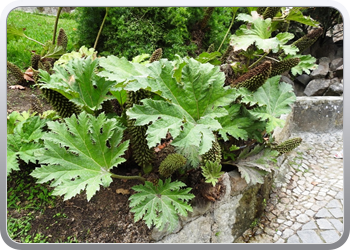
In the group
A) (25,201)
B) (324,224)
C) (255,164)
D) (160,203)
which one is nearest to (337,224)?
(324,224)

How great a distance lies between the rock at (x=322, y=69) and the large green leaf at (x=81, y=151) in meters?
3.94

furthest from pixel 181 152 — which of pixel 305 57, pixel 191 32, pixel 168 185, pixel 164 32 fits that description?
pixel 191 32

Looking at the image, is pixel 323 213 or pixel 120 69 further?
pixel 323 213

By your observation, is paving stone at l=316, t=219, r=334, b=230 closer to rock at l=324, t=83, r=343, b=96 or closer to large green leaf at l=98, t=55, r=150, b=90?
large green leaf at l=98, t=55, r=150, b=90

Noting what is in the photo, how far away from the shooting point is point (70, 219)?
4.67 ft

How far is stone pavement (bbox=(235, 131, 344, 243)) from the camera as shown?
63.3 inches

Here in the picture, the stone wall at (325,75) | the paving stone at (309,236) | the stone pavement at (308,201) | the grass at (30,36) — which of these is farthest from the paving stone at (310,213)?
the grass at (30,36)

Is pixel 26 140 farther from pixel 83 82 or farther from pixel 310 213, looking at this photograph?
pixel 310 213

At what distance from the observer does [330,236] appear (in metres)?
1.46

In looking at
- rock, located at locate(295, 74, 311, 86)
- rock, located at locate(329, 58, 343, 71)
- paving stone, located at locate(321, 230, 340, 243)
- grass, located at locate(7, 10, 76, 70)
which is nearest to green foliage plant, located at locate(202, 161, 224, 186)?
paving stone, located at locate(321, 230, 340, 243)

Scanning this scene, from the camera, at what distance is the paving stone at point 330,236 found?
1.38 meters

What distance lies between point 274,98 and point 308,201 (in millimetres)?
953
